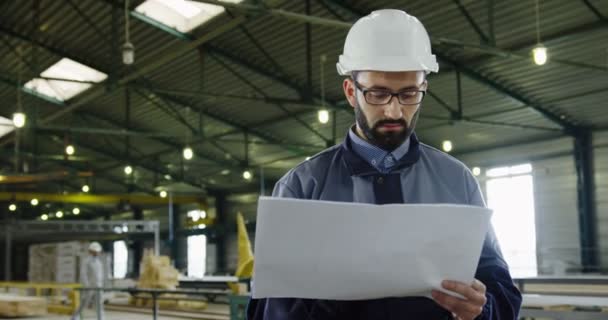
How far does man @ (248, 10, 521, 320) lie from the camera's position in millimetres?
1873

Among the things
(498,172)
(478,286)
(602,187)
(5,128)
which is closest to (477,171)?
(498,172)

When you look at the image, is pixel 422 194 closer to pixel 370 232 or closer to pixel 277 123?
pixel 370 232

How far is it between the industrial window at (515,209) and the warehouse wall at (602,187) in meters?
A: 2.03

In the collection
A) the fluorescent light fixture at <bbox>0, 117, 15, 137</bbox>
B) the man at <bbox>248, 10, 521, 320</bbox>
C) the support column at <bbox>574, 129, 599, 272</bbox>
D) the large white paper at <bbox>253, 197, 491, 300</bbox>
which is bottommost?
the large white paper at <bbox>253, 197, 491, 300</bbox>

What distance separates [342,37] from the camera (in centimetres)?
1602

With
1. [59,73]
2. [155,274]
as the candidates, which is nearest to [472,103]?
[155,274]

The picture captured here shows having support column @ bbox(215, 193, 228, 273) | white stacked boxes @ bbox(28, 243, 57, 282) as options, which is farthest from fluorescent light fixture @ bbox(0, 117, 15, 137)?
support column @ bbox(215, 193, 228, 273)

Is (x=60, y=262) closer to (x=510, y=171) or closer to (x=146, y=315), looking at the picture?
(x=146, y=315)

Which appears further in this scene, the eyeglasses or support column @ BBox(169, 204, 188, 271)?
support column @ BBox(169, 204, 188, 271)

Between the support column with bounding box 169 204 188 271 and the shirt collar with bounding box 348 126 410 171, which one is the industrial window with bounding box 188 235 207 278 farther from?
the shirt collar with bounding box 348 126 410 171

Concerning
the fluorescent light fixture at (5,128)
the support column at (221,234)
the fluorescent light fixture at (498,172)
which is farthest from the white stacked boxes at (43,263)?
the fluorescent light fixture at (498,172)

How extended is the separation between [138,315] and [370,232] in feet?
56.7

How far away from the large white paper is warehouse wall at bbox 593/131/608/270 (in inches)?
746

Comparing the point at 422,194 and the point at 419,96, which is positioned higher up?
the point at 419,96
